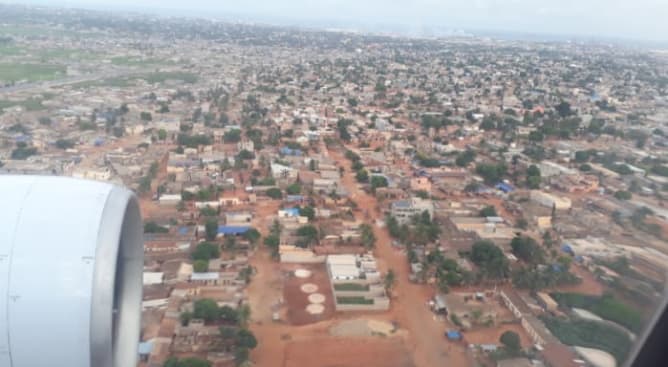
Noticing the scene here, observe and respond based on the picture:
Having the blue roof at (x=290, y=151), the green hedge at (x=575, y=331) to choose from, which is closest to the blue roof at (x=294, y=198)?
the blue roof at (x=290, y=151)

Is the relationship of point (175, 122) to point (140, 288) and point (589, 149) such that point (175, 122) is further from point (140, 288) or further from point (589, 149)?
point (140, 288)

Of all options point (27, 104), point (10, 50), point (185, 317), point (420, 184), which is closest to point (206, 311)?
point (185, 317)

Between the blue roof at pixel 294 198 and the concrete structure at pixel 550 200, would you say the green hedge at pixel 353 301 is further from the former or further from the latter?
the concrete structure at pixel 550 200

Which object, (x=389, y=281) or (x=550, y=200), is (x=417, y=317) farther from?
(x=550, y=200)

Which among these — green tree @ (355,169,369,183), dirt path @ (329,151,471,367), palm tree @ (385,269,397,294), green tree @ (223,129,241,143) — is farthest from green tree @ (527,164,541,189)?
green tree @ (223,129,241,143)

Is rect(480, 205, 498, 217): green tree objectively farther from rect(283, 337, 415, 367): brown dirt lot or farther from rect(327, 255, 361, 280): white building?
rect(283, 337, 415, 367): brown dirt lot
